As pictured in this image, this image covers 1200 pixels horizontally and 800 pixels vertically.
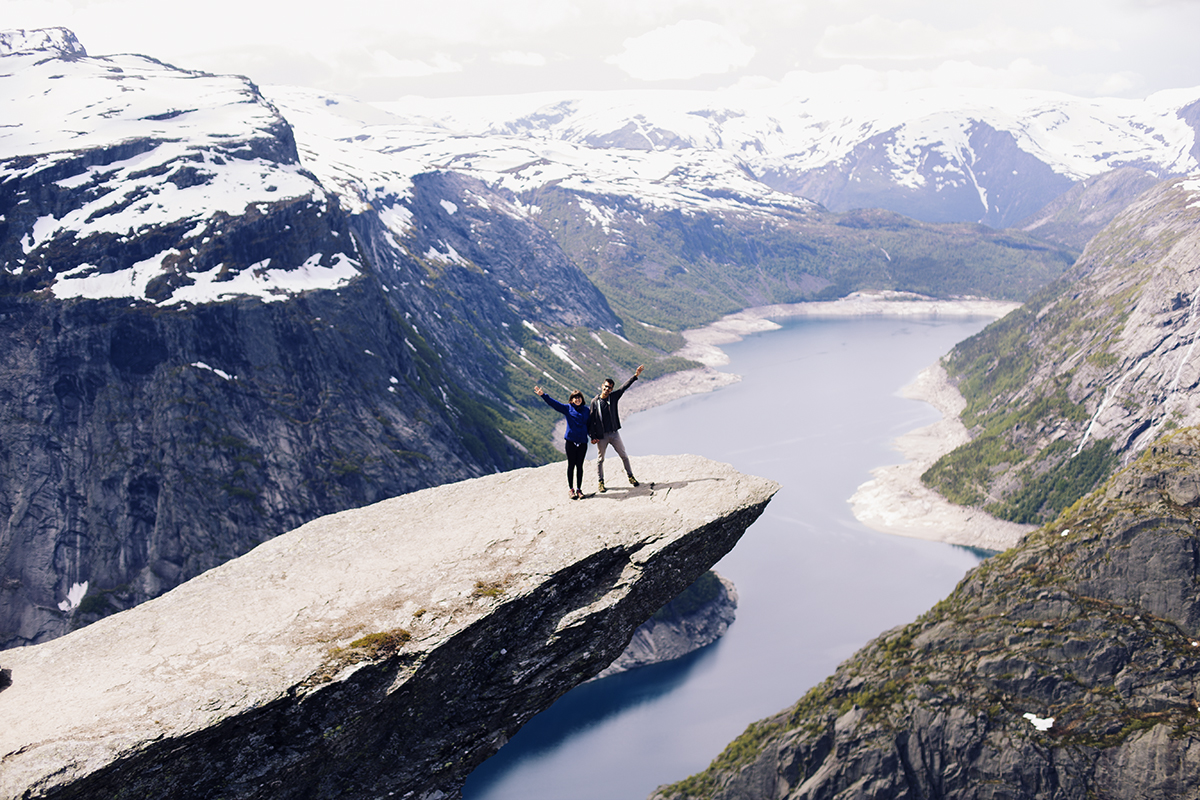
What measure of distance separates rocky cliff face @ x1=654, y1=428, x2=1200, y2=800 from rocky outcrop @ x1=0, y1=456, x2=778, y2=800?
65.2 metres

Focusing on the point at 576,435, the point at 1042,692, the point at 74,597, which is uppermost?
the point at 576,435

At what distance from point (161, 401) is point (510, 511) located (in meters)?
126

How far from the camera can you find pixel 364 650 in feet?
74.8

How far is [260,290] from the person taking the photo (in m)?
147

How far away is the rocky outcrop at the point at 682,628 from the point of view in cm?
13400

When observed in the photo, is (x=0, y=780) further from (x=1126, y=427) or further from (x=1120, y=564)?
(x=1126, y=427)

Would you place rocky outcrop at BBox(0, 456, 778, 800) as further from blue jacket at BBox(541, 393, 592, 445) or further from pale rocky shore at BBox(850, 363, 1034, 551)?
pale rocky shore at BBox(850, 363, 1034, 551)

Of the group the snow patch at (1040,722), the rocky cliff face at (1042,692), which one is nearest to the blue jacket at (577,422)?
the rocky cliff face at (1042,692)

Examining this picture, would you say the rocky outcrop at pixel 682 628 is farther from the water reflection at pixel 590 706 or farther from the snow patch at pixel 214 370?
the snow patch at pixel 214 370

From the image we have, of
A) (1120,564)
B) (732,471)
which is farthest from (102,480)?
(1120,564)

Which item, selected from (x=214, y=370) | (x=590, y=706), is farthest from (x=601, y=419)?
(x=214, y=370)

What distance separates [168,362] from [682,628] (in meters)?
105

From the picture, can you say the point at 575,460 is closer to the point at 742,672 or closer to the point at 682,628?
the point at 742,672

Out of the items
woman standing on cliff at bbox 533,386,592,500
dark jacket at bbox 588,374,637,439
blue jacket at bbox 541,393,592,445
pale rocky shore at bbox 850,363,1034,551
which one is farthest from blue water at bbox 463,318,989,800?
blue jacket at bbox 541,393,592,445
